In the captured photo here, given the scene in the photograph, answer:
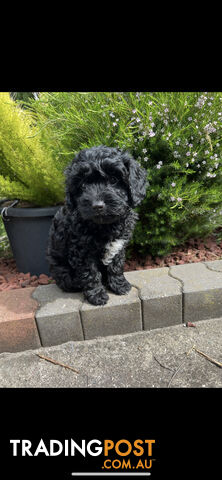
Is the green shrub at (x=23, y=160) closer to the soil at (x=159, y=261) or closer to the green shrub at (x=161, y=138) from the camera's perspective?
the green shrub at (x=161, y=138)

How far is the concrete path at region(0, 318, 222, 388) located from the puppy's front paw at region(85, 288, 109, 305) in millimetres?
290

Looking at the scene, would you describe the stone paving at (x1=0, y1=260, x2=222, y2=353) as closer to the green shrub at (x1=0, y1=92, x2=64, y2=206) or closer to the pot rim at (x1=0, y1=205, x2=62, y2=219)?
the pot rim at (x1=0, y1=205, x2=62, y2=219)

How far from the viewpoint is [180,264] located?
268 centimetres

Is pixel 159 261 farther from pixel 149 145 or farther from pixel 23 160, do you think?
pixel 23 160

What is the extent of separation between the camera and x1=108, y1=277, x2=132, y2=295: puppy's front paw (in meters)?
2.15

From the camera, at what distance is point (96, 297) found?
206cm

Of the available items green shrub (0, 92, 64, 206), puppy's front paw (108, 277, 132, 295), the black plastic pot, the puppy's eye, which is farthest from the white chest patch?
green shrub (0, 92, 64, 206)

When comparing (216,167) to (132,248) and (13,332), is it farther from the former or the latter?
(13,332)

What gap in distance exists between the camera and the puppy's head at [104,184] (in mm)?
1692

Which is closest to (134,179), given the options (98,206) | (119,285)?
(98,206)

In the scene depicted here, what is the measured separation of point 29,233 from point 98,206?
1.32m

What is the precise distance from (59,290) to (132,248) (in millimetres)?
882

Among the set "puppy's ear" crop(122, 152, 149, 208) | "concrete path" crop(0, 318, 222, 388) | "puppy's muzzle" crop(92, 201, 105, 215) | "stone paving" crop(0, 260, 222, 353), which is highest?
"puppy's ear" crop(122, 152, 149, 208)

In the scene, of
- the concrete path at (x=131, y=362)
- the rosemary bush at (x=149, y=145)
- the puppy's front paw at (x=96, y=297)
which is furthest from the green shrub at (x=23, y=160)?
the concrete path at (x=131, y=362)
